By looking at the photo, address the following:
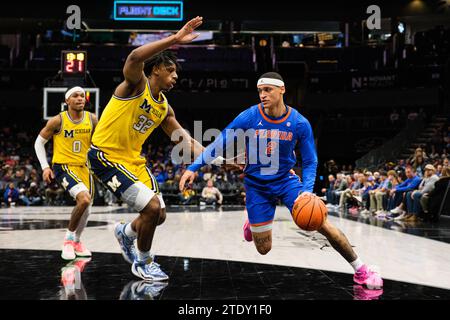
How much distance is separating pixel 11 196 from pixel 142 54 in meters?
15.5

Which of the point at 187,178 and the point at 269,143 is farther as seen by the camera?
the point at 269,143

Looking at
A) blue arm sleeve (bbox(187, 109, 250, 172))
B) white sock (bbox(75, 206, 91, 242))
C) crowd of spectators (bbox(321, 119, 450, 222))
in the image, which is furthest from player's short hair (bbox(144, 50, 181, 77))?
crowd of spectators (bbox(321, 119, 450, 222))

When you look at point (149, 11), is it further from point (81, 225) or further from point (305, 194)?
point (305, 194)

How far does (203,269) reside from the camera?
195 inches

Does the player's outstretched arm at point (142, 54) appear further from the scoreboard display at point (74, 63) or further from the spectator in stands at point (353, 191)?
the spectator in stands at point (353, 191)

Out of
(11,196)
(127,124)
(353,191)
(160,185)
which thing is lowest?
(11,196)

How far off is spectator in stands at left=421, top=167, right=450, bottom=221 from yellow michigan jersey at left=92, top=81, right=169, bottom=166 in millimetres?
7787

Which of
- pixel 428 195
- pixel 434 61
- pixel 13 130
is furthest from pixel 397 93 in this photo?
pixel 13 130

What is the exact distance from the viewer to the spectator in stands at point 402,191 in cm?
1154

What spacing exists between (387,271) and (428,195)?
641 cm

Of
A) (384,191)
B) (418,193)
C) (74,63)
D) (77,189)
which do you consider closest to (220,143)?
(77,189)

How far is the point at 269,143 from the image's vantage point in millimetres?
4379

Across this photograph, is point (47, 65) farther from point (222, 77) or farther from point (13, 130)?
point (222, 77)

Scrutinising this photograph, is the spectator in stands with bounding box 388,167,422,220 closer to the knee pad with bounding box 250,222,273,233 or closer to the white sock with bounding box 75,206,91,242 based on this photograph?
the white sock with bounding box 75,206,91,242
